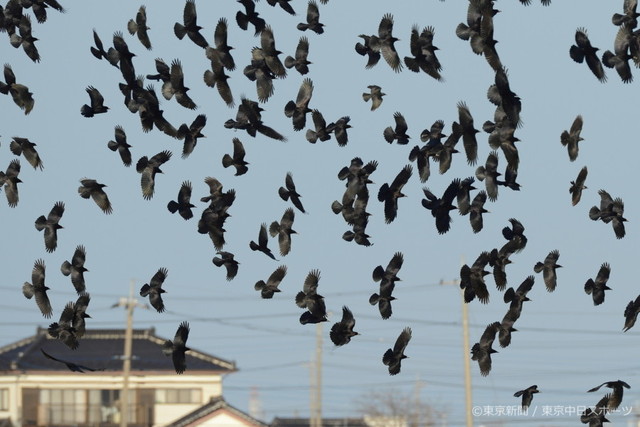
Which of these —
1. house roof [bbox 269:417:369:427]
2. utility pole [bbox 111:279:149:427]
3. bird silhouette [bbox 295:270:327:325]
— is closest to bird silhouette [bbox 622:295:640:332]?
bird silhouette [bbox 295:270:327:325]

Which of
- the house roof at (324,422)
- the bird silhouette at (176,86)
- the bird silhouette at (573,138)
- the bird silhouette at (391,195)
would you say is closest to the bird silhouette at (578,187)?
the bird silhouette at (573,138)

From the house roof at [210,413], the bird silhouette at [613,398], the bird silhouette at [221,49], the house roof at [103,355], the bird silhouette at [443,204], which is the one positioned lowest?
the bird silhouette at [613,398]

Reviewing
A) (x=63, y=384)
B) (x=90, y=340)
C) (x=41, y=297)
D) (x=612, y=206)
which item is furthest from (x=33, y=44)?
(x=90, y=340)

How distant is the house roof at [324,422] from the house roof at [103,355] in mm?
14138

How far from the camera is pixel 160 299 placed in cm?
1380

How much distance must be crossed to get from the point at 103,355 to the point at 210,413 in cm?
1118

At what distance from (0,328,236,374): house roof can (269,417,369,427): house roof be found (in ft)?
46.4

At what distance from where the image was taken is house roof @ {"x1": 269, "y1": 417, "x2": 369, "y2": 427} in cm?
8981

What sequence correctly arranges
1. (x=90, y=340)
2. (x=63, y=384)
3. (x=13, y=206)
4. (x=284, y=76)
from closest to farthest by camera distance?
1. (x=284, y=76)
2. (x=13, y=206)
3. (x=63, y=384)
4. (x=90, y=340)

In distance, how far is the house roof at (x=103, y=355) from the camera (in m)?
68.5

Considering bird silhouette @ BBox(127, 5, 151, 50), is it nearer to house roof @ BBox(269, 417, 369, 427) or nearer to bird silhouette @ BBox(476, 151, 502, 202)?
bird silhouette @ BBox(476, 151, 502, 202)

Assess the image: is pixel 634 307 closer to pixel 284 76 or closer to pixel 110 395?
pixel 284 76

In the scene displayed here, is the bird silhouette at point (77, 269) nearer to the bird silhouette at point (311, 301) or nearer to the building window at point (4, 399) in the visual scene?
the bird silhouette at point (311, 301)

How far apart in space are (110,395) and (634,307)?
56.6m
